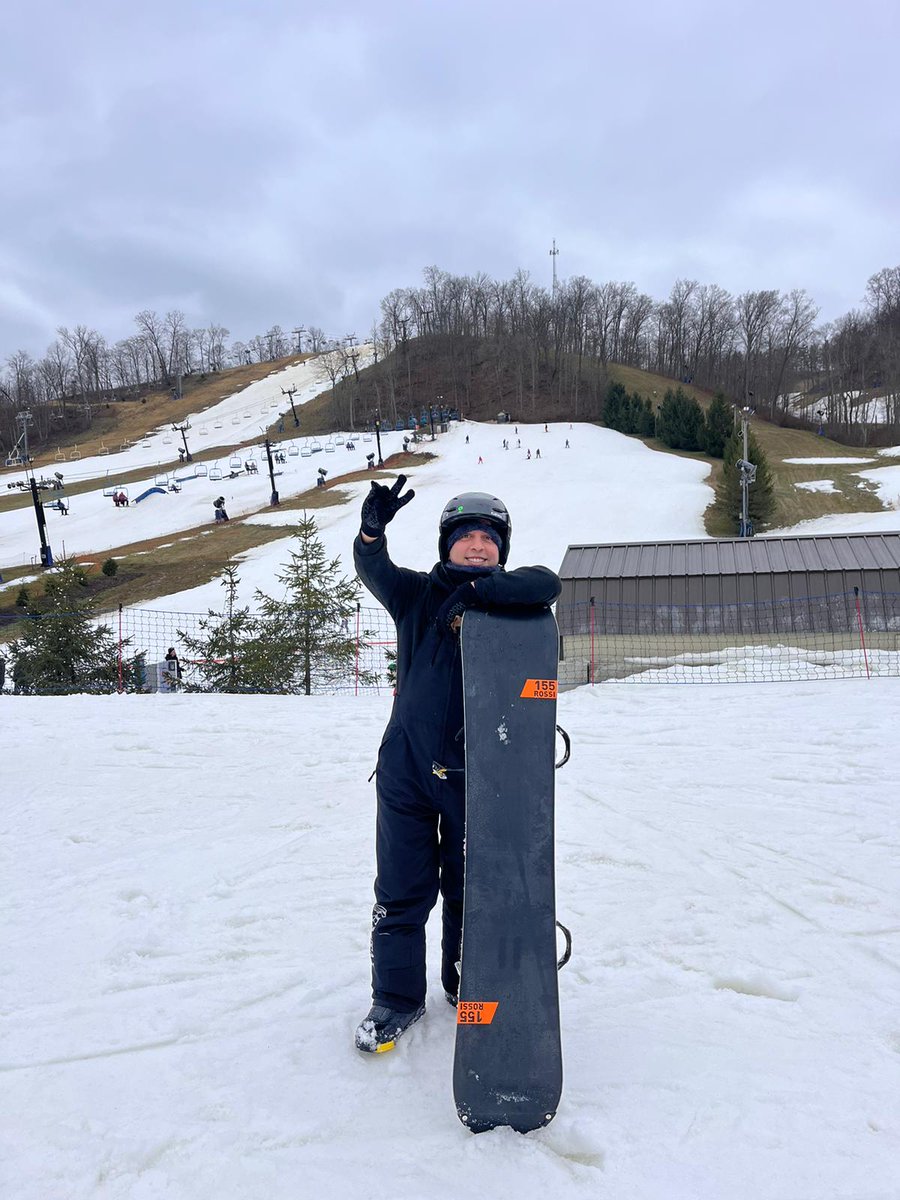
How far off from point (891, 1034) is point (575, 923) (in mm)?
1305

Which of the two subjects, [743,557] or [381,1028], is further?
[743,557]

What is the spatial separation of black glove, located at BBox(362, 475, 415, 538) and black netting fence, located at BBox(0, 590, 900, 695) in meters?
5.50

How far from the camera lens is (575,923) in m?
3.45

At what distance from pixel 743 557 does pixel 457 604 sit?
17389mm

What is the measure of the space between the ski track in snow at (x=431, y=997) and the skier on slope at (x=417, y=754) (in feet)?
0.75

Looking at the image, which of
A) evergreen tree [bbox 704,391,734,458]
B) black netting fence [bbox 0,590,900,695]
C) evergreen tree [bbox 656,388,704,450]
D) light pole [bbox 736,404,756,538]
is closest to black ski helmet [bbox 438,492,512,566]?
black netting fence [bbox 0,590,900,695]

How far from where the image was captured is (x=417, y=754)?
254 cm

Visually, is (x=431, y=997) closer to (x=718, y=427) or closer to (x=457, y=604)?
(x=457, y=604)

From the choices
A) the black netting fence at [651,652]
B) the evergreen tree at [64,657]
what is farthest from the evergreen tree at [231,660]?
the evergreen tree at [64,657]

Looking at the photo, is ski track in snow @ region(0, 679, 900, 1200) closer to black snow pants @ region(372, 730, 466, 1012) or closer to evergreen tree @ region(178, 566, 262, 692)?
black snow pants @ region(372, 730, 466, 1012)

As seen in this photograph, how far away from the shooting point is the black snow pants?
2.53 m

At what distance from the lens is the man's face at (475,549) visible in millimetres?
2609

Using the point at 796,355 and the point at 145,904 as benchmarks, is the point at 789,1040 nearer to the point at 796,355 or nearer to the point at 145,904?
the point at 145,904

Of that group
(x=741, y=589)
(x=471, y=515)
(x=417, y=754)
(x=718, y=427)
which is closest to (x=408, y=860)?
(x=417, y=754)
